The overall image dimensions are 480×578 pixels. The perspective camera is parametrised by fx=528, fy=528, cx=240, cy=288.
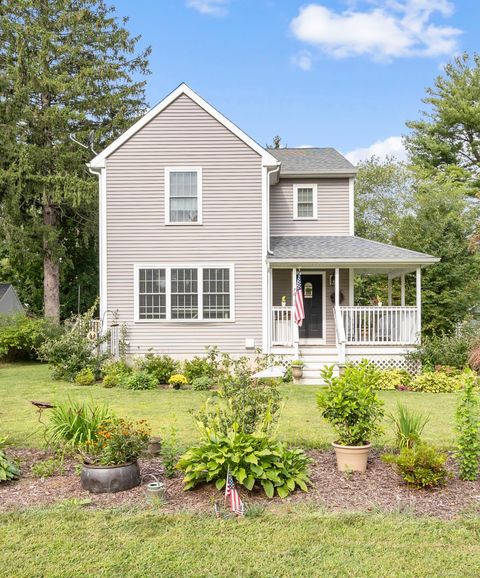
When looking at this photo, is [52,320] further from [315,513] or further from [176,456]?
[315,513]

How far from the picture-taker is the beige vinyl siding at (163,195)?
49.2ft

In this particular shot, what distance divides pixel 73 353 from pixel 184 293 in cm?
339

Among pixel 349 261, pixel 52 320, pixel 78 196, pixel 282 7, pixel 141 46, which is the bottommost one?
pixel 52 320

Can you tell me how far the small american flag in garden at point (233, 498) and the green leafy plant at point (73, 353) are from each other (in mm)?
9863

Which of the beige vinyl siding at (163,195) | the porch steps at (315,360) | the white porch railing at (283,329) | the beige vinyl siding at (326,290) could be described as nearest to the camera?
the porch steps at (315,360)

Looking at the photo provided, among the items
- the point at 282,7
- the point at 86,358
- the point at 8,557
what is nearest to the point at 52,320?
the point at 86,358

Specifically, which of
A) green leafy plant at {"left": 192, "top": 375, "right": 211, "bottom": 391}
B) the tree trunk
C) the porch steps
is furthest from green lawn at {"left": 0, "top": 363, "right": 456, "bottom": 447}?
the tree trunk

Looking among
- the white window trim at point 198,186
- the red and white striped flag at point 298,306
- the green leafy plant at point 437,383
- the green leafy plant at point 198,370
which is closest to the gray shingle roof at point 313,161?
the white window trim at point 198,186

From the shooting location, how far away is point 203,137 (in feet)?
49.4

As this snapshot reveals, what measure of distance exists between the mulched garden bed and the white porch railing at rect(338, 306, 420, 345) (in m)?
9.20

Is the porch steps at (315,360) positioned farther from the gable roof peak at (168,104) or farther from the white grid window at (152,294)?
the gable roof peak at (168,104)

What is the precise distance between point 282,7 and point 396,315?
32.8ft

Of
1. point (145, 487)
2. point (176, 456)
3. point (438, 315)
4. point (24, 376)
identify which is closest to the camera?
point (145, 487)

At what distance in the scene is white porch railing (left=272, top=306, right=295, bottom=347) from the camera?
14680 mm
